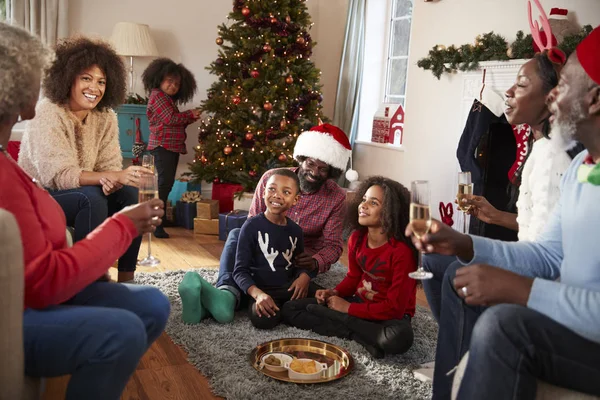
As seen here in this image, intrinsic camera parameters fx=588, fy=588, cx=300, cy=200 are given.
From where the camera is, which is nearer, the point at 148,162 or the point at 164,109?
the point at 148,162

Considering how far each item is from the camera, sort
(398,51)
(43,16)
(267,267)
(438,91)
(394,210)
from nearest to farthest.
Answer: (394,210) → (267,267) → (438,91) → (43,16) → (398,51)

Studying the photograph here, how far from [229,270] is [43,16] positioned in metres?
3.81

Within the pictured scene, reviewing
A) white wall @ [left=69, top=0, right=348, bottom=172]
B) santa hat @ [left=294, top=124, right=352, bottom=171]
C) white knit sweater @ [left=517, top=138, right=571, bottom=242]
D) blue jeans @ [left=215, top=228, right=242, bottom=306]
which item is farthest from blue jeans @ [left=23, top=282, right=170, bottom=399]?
white wall @ [left=69, top=0, right=348, bottom=172]

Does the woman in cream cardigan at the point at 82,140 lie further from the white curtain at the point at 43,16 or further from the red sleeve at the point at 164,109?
the white curtain at the point at 43,16

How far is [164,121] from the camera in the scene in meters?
5.16

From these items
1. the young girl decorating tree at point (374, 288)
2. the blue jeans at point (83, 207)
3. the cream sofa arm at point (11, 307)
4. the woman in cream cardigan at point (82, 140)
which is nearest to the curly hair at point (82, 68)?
the woman in cream cardigan at point (82, 140)

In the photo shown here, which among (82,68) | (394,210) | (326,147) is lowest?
(394,210)

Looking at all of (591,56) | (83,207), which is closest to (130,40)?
(83,207)

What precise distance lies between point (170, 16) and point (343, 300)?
14.6 ft

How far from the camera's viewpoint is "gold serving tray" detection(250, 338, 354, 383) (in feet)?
7.86

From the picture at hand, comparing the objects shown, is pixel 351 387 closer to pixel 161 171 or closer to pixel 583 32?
pixel 583 32

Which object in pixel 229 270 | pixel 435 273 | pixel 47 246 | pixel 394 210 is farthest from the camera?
pixel 229 270

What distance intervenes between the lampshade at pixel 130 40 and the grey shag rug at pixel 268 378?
3.19 m

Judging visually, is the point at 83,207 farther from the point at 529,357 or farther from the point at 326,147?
the point at 529,357
